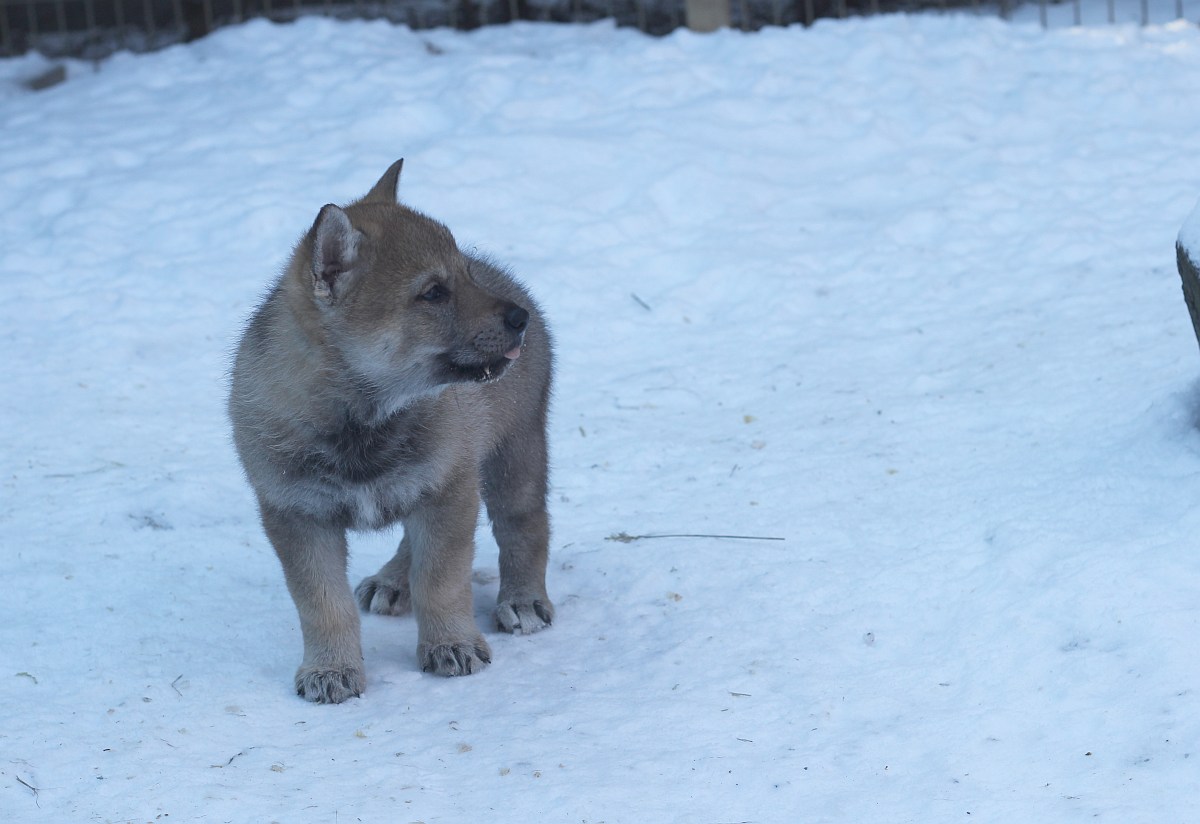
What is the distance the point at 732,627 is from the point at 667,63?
643 centimetres

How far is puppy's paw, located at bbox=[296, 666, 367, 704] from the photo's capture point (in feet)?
13.3

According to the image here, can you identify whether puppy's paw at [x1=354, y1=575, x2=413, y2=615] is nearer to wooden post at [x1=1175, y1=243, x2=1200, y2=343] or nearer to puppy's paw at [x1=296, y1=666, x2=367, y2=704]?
puppy's paw at [x1=296, y1=666, x2=367, y2=704]

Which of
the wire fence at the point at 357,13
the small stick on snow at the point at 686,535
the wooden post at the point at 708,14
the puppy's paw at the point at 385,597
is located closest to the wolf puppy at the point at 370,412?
the puppy's paw at the point at 385,597

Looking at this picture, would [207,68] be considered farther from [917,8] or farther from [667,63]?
[917,8]

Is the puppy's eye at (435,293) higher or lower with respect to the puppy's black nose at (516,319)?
higher

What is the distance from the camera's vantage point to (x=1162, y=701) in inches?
141

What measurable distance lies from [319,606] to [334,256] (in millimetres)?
1054

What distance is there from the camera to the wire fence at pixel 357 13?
37.8 ft

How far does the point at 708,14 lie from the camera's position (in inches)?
425

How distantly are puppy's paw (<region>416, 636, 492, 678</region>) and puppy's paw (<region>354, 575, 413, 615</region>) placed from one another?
60 cm

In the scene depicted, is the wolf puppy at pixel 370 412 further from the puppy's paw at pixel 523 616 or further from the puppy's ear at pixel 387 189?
the puppy's paw at pixel 523 616

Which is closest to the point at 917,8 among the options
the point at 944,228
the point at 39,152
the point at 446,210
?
the point at 944,228

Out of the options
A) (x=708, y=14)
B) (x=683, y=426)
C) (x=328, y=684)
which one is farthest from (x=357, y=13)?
(x=328, y=684)

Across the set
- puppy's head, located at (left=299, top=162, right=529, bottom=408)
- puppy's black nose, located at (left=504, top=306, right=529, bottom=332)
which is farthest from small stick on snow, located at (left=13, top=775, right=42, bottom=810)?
puppy's black nose, located at (left=504, top=306, right=529, bottom=332)
